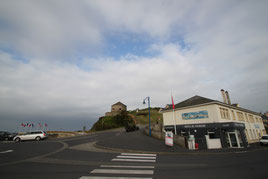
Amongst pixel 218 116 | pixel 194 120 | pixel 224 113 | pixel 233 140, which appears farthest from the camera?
pixel 194 120

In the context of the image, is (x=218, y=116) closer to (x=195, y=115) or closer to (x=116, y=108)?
(x=195, y=115)

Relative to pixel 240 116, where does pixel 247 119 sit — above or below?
below

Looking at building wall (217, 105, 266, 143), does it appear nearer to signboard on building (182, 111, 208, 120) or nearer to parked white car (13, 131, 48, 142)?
signboard on building (182, 111, 208, 120)

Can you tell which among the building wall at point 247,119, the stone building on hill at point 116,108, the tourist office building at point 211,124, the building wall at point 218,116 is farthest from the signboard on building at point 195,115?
the stone building on hill at point 116,108

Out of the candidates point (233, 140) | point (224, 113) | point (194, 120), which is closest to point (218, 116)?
point (224, 113)

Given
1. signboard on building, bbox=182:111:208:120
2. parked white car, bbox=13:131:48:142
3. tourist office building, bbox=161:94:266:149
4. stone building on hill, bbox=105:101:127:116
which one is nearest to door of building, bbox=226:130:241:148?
tourist office building, bbox=161:94:266:149

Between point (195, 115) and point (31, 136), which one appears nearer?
point (31, 136)

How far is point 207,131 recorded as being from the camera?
72.7 ft

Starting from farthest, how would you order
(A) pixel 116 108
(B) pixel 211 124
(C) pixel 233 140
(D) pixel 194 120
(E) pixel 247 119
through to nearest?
(A) pixel 116 108 < (E) pixel 247 119 < (D) pixel 194 120 < (B) pixel 211 124 < (C) pixel 233 140

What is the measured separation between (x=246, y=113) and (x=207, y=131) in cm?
1750

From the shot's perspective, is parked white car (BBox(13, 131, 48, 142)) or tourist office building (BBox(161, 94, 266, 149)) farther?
parked white car (BBox(13, 131, 48, 142))

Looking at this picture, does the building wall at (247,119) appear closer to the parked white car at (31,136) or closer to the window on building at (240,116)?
the window on building at (240,116)

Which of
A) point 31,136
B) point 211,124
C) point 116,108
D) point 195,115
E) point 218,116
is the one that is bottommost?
point 31,136

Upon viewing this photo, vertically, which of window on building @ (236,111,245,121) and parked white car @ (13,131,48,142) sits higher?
window on building @ (236,111,245,121)
